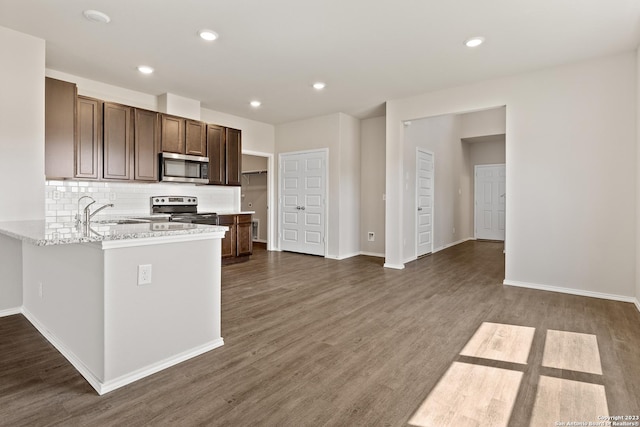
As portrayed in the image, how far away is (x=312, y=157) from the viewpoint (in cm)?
658

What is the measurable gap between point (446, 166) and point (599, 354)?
581cm

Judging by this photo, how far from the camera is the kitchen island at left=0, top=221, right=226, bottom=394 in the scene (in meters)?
1.94

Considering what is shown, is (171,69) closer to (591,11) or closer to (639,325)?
(591,11)

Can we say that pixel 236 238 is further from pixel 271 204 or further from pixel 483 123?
pixel 483 123

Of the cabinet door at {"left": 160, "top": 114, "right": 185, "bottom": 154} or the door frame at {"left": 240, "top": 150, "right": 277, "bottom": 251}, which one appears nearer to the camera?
the cabinet door at {"left": 160, "top": 114, "right": 185, "bottom": 154}

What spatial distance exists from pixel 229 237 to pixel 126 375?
12.2 ft

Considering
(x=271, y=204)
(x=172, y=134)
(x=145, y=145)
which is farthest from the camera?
(x=271, y=204)

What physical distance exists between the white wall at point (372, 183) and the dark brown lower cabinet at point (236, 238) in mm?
2235

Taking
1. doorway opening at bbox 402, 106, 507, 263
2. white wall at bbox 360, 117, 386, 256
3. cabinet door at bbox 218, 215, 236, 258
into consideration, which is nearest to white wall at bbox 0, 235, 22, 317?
cabinet door at bbox 218, 215, 236, 258

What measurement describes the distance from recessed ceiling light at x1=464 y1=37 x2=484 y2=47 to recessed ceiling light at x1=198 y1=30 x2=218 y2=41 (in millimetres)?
2466

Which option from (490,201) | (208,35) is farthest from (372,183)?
(490,201)

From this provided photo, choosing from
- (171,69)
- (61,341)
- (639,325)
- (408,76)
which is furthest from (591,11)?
(61,341)

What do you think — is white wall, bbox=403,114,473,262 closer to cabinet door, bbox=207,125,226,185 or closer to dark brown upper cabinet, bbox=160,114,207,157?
cabinet door, bbox=207,125,226,185

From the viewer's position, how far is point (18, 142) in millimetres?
3188
